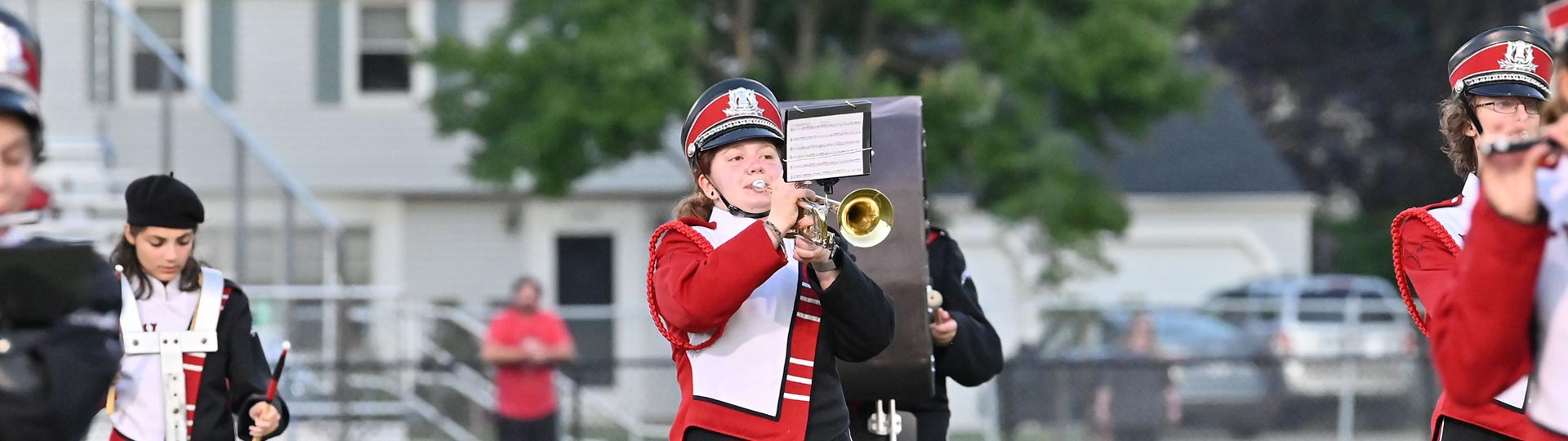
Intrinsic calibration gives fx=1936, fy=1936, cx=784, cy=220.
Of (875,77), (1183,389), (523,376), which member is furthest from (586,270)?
(1183,389)

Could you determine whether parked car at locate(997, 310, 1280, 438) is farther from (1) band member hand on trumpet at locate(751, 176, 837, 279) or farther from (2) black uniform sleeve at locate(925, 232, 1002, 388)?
(1) band member hand on trumpet at locate(751, 176, 837, 279)

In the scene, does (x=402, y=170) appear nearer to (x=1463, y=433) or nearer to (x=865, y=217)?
(x=865, y=217)

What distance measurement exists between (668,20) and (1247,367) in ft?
20.6

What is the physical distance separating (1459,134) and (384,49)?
71.2ft

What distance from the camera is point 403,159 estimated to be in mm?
25672

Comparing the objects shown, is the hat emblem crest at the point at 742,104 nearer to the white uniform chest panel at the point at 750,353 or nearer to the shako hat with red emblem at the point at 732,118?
the shako hat with red emblem at the point at 732,118

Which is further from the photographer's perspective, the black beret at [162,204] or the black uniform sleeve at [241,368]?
the black uniform sleeve at [241,368]

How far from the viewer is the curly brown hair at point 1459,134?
15.6ft

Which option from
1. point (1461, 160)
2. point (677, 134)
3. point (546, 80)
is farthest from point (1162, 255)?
point (1461, 160)

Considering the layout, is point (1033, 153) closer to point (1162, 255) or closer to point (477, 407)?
point (477, 407)

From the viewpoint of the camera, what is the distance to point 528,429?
1346 centimetres

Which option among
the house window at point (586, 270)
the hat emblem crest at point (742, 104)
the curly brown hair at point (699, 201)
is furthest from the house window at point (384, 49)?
the hat emblem crest at point (742, 104)

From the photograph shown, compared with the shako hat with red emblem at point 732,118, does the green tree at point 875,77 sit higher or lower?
higher

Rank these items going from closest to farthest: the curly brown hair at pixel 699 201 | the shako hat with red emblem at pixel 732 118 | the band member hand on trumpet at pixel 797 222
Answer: the band member hand on trumpet at pixel 797 222 < the shako hat with red emblem at pixel 732 118 < the curly brown hair at pixel 699 201
